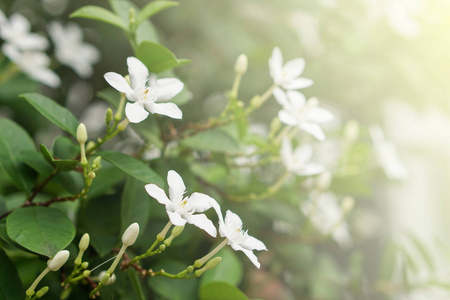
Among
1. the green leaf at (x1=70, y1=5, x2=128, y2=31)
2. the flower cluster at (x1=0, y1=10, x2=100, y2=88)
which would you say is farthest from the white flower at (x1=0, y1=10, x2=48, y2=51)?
the green leaf at (x1=70, y1=5, x2=128, y2=31)

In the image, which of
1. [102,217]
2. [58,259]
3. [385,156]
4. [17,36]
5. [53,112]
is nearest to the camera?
[58,259]

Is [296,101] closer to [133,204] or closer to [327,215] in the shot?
[133,204]

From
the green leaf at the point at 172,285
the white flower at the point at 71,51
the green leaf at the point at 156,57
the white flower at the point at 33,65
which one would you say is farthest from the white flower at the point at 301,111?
the white flower at the point at 71,51

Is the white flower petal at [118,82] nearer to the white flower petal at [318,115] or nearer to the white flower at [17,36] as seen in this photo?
the white flower petal at [318,115]

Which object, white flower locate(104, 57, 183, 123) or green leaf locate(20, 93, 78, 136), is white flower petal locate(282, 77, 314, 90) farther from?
green leaf locate(20, 93, 78, 136)

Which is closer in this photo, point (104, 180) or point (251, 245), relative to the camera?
point (251, 245)

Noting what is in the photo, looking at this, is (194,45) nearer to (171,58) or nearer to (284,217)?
(284,217)

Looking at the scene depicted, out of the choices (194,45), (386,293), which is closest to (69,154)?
(194,45)

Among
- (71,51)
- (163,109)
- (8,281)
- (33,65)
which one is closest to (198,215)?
(163,109)
